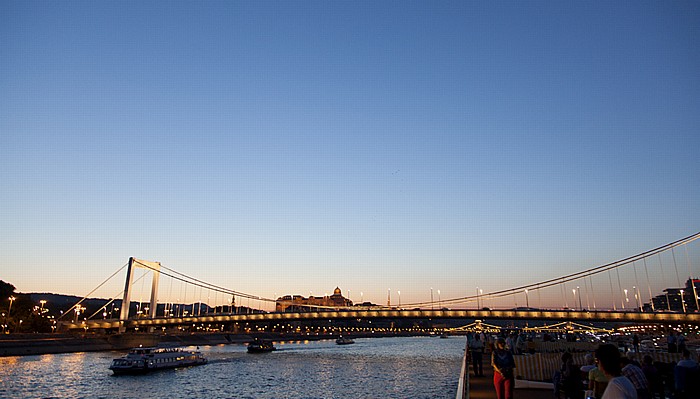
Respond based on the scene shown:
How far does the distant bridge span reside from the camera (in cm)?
5409

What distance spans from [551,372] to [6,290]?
96.5m

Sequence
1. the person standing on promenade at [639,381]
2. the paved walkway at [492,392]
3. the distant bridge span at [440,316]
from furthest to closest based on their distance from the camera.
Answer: the distant bridge span at [440,316], the paved walkway at [492,392], the person standing on promenade at [639,381]

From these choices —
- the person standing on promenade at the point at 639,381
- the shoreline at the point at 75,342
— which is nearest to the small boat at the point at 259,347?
the shoreline at the point at 75,342

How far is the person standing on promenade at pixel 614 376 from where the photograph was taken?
156 inches

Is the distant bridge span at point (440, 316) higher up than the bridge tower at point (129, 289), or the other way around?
the bridge tower at point (129, 289)

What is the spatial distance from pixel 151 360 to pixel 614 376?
1890 inches

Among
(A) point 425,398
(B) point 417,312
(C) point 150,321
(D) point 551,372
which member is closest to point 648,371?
(D) point 551,372

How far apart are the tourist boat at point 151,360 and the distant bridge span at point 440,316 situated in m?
21.5

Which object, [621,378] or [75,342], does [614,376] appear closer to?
[621,378]

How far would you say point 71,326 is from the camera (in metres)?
82.4

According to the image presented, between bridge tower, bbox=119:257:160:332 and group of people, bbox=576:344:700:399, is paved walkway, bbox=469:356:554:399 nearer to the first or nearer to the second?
group of people, bbox=576:344:700:399

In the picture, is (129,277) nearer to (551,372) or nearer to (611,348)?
(551,372)

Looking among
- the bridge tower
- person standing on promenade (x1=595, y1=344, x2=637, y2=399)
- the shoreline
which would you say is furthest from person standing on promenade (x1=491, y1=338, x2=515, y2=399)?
the bridge tower

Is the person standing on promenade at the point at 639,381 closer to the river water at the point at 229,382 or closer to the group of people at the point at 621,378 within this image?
the group of people at the point at 621,378
